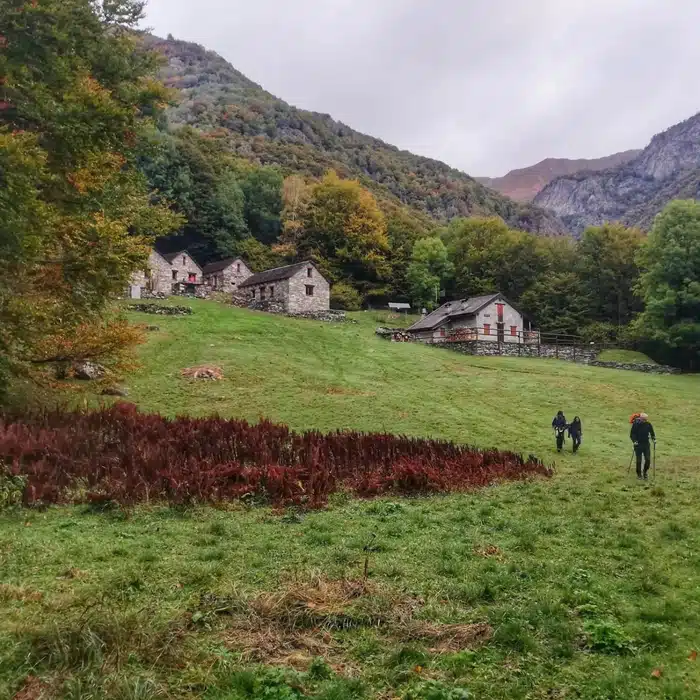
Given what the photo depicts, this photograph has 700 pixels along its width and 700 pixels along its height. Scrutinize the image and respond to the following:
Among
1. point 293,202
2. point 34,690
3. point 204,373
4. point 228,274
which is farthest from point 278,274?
point 34,690

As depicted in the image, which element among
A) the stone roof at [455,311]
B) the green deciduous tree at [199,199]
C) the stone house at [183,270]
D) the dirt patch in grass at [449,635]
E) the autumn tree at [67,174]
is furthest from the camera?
the green deciduous tree at [199,199]

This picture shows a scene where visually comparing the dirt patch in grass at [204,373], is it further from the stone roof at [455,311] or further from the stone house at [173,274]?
the stone house at [173,274]

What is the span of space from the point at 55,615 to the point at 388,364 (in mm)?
31288

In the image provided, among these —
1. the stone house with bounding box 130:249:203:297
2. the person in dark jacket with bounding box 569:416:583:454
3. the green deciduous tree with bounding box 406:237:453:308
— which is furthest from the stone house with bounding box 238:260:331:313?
the person in dark jacket with bounding box 569:416:583:454

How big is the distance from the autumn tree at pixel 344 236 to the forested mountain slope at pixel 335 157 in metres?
37.9

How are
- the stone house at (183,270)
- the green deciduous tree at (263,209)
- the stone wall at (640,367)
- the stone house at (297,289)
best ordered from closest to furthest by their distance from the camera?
the stone wall at (640,367)
the stone house at (297,289)
the stone house at (183,270)
the green deciduous tree at (263,209)

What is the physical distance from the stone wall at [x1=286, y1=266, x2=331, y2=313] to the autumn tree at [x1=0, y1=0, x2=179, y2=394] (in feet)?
119

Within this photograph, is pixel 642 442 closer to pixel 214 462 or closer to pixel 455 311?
pixel 214 462

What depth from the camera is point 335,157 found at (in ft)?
493

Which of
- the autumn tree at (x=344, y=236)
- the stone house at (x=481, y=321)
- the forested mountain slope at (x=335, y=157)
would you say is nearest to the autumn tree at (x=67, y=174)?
the stone house at (x=481, y=321)

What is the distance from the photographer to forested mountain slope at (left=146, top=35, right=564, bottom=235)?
4833 inches

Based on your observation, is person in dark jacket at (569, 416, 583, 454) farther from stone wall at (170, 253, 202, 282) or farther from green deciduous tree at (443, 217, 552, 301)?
green deciduous tree at (443, 217, 552, 301)

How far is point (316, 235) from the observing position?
250ft

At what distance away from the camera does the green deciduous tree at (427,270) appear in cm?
6944
